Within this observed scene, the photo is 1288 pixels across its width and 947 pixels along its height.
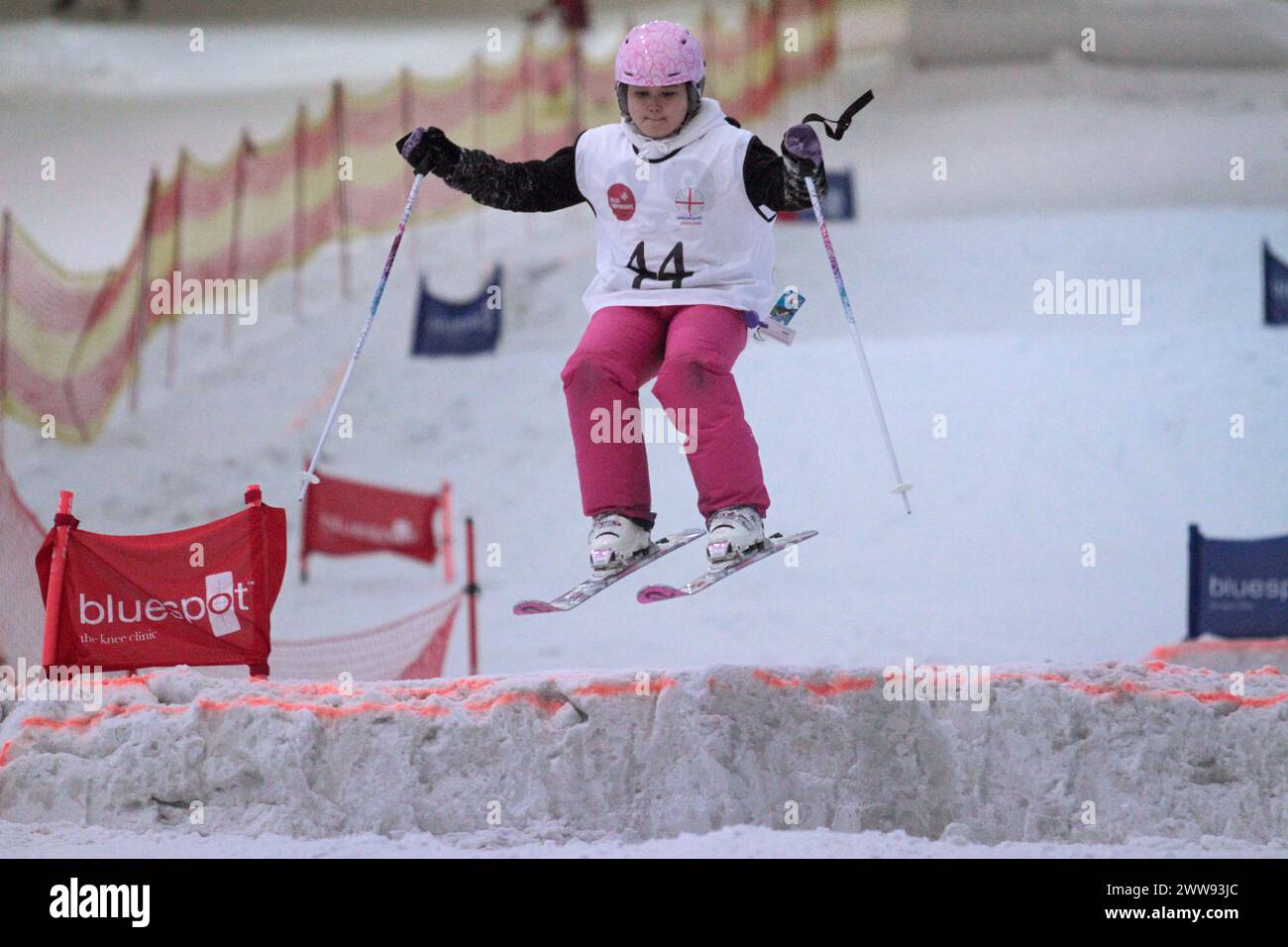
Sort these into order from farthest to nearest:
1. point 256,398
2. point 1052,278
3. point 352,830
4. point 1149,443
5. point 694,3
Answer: point 694,3 < point 1052,278 < point 256,398 < point 1149,443 < point 352,830

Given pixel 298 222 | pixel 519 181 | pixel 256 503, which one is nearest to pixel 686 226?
pixel 519 181

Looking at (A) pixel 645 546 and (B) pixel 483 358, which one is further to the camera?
(B) pixel 483 358

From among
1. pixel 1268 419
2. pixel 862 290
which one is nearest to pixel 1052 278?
pixel 862 290

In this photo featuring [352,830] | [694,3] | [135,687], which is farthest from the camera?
[694,3]

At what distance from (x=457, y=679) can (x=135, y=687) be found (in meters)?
0.87

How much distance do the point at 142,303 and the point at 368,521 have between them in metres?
4.54

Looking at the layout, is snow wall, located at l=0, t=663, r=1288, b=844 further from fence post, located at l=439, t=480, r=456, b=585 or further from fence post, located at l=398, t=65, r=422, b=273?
fence post, located at l=398, t=65, r=422, b=273

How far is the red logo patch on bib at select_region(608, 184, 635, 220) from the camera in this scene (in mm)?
5145

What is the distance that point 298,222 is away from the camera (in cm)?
1581

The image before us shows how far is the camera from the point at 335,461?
41.8 feet

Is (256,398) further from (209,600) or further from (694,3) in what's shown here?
(694,3)

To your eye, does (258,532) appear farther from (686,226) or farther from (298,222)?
(298,222)

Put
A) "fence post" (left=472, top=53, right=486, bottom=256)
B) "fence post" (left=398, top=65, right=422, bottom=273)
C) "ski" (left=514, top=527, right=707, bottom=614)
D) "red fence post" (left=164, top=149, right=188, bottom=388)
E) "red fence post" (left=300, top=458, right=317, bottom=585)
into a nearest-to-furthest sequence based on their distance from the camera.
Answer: "ski" (left=514, top=527, right=707, bottom=614), "red fence post" (left=300, top=458, right=317, bottom=585), "red fence post" (left=164, top=149, right=188, bottom=388), "fence post" (left=398, top=65, right=422, bottom=273), "fence post" (left=472, top=53, right=486, bottom=256)

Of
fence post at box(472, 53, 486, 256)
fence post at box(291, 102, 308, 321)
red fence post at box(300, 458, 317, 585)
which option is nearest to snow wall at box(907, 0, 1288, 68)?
fence post at box(472, 53, 486, 256)
